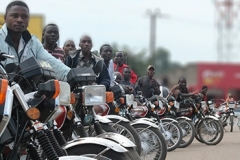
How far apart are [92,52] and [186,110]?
8.37 meters

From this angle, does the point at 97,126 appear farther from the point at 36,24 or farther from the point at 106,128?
the point at 36,24

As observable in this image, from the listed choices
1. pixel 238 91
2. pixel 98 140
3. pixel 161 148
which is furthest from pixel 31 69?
pixel 238 91

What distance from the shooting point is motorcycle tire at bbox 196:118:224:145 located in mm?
16609

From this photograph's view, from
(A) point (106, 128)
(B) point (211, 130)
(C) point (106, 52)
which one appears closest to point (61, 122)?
(A) point (106, 128)

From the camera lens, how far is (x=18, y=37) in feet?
20.3

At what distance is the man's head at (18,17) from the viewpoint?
6035mm

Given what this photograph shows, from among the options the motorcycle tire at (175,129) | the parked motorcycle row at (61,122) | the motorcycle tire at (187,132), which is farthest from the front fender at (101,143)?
the motorcycle tire at (187,132)

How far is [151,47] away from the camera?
68375 millimetres

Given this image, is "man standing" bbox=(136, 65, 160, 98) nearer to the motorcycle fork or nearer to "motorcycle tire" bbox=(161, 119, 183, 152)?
"motorcycle tire" bbox=(161, 119, 183, 152)

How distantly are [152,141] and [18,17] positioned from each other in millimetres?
4464

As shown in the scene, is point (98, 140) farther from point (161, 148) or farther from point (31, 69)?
point (161, 148)

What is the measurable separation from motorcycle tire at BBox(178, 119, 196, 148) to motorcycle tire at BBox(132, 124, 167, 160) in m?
5.44

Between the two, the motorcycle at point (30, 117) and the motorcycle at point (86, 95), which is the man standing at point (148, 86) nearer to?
the motorcycle at point (86, 95)

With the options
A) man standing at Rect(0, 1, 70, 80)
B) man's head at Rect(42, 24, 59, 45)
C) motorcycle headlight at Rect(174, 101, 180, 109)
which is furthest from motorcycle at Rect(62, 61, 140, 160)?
motorcycle headlight at Rect(174, 101, 180, 109)
